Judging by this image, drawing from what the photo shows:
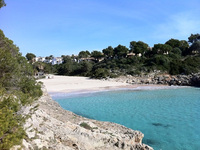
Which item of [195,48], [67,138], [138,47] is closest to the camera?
[67,138]

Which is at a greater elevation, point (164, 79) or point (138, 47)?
point (138, 47)

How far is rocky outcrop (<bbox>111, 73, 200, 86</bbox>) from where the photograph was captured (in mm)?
32125

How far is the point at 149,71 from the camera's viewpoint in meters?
39.5

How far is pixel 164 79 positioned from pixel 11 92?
33.2 meters

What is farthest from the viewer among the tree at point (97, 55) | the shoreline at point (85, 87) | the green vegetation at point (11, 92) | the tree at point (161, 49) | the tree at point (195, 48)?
the tree at point (97, 55)

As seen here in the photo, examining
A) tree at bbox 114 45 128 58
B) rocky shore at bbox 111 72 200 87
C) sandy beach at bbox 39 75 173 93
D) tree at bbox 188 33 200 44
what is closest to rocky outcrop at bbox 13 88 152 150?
sandy beach at bbox 39 75 173 93

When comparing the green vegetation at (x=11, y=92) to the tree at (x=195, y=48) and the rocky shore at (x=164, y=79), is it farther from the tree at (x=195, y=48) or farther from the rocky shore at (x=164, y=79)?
the tree at (x=195, y=48)

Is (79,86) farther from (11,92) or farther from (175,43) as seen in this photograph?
(175,43)

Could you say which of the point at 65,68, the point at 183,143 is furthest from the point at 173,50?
the point at 183,143

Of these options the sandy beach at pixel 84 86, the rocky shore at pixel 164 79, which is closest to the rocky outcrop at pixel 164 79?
→ the rocky shore at pixel 164 79

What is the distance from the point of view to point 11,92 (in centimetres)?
618

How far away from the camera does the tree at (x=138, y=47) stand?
54.4 m

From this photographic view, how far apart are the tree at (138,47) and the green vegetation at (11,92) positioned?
4848cm

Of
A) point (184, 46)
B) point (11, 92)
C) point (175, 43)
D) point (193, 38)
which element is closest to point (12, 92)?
point (11, 92)
